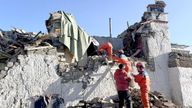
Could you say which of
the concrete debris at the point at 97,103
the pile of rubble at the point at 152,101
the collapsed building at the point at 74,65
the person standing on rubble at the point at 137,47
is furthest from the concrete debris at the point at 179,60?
the concrete debris at the point at 97,103

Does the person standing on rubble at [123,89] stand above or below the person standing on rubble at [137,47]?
below

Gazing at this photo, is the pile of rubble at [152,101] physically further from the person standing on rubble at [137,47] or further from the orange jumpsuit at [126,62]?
the person standing on rubble at [137,47]

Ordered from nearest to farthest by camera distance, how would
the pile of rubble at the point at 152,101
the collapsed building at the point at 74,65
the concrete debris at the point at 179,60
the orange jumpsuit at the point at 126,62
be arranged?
1. the pile of rubble at the point at 152,101
2. the collapsed building at the point at 74,65
3. the orange jumpsuit at the point at 126,62
4. the concrete debris at the point at 179,60

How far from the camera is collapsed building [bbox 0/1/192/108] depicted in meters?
11.0

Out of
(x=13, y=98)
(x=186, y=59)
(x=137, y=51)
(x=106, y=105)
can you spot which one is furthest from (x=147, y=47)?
(x=13, y=98)

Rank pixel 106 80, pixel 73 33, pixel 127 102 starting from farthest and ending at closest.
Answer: pixel 73 33
pixel 106 80
pixel 127 102

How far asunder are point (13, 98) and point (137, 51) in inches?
207

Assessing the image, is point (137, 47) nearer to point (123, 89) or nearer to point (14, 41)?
point (123, 89)

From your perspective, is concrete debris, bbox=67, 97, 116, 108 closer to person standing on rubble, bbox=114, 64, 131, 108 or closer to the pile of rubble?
person standing on rubble, bbox=114, 64, 131, 108

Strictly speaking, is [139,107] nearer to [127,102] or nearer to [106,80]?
[127,102]

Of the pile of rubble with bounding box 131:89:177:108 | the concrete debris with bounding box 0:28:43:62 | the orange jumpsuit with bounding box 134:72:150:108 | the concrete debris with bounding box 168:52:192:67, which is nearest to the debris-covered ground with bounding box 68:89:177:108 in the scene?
the pile of rubble with bounding box 131:89:177:108

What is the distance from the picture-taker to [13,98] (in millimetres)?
10750

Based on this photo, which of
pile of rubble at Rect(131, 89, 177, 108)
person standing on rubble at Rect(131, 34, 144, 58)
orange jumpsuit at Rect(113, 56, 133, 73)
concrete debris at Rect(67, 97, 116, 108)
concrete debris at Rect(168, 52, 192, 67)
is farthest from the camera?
person standing on rubble at Rect(131, 34, 144, 58)

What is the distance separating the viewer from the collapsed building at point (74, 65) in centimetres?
Answer: 1098
